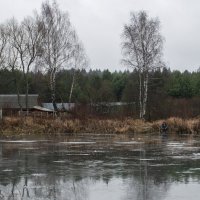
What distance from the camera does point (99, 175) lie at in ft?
47.7

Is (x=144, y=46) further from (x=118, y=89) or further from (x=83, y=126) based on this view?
(x=118, y=89)

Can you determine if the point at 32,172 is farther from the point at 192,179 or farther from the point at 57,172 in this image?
the point at 192,179

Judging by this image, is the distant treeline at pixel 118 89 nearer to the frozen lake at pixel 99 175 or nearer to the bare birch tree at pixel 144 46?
the bare birch tree at pixel 144 46

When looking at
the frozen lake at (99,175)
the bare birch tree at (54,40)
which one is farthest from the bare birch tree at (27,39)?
the frozen lake at (99,175)

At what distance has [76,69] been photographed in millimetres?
62344

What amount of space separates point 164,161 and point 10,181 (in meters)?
7.10

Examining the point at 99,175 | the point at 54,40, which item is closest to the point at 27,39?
the point at 54,40

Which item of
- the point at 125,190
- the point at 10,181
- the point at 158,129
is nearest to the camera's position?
the point at 125,190

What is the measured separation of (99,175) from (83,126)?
2915 centimetres

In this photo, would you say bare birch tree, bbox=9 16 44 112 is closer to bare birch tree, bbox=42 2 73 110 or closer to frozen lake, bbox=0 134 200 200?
bare birch tree, bbox=42 2 73 110

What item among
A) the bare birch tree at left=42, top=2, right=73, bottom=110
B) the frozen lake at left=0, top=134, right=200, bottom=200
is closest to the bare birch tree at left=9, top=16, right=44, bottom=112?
the bare birch tree at left=42, top=2, right=73, bottom=110

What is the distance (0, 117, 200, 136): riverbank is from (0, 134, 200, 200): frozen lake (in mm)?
20116

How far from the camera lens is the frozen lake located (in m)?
11.4

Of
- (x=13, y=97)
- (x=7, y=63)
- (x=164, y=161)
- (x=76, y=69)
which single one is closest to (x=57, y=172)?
(x=164, y=161)
